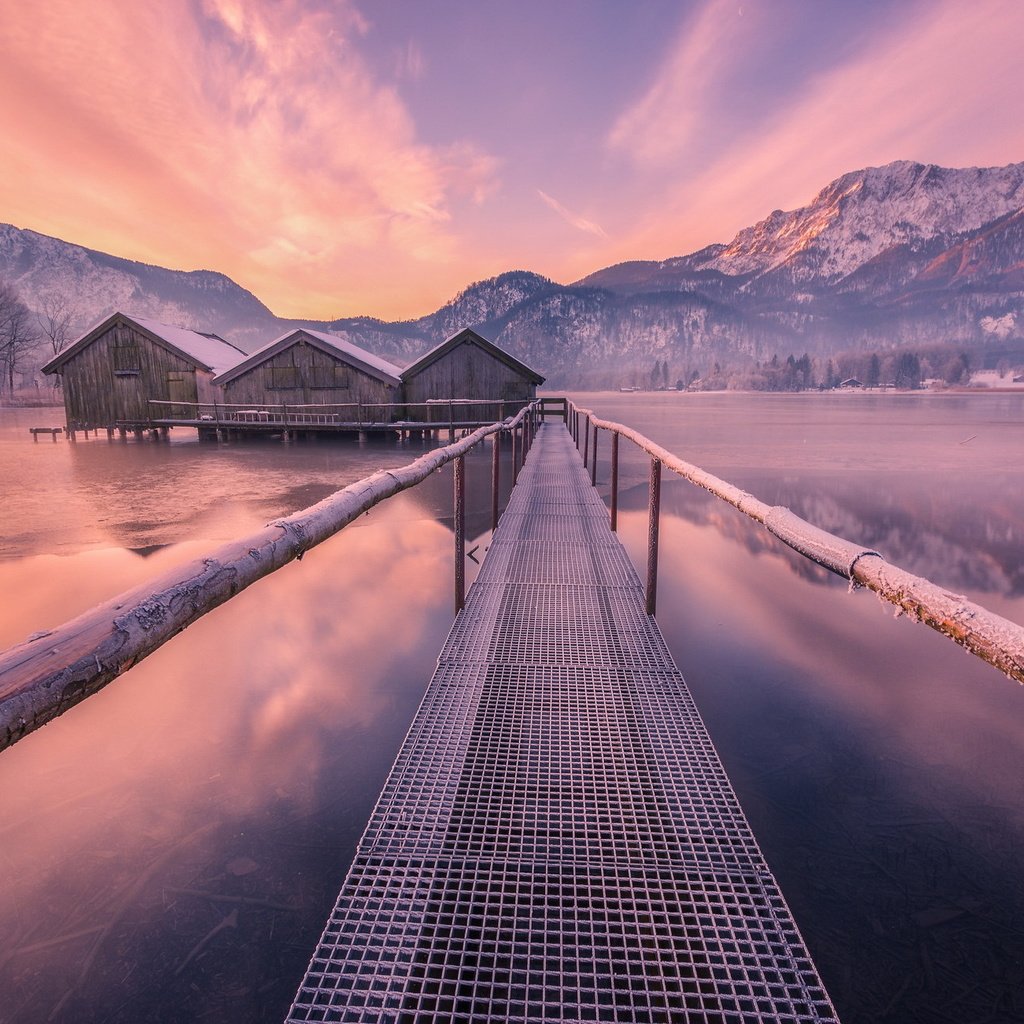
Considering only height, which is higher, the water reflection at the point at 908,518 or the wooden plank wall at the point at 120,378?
the wooden plank wall at the point at 120,378

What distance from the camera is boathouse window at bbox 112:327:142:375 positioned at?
2766cm

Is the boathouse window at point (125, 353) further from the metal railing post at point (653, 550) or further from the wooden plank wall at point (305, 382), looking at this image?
the metal railing post at point (653, 550)

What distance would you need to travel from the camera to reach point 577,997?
1944mm

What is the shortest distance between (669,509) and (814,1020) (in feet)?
36.5

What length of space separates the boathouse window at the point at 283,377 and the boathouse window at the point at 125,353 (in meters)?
7.22

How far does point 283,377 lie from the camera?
2680 cm

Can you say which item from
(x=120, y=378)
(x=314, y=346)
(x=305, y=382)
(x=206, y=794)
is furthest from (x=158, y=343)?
(x=206, y=794)

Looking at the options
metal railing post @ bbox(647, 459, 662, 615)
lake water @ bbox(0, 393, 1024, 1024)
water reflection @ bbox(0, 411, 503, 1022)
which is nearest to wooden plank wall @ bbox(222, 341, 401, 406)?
lake water @ bbox(0, 393, 1024, 1024)

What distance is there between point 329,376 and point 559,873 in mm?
27138

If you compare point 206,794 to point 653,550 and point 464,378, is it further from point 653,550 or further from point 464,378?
point 464,378

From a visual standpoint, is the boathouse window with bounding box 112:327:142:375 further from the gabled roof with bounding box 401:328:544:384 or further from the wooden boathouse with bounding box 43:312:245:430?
the gabled roof with bounding box 401:328:544:384

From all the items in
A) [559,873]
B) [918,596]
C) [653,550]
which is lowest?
[559,873]

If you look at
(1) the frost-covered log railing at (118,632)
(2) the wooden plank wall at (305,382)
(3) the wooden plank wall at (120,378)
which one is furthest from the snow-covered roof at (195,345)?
(1) the frost-covered log railing at (118,632)

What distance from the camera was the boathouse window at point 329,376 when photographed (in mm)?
26656
